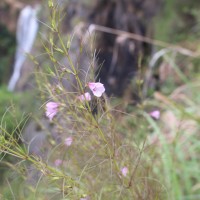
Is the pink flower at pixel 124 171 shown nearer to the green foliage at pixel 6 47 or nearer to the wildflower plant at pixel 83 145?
the wildflower plant at pixel 83 145

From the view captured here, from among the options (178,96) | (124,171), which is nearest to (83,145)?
(124,171)

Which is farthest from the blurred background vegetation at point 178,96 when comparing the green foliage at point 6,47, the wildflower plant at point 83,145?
the green foliage at point 6,47

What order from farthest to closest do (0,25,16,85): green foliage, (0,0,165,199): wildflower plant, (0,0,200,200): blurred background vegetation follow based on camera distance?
(0,25,16,85): green foliage → (0,0,200,200): blurred background vegetation → (0,0,165,199): wildflower plant

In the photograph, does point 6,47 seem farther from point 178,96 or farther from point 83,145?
Result: point 83,145

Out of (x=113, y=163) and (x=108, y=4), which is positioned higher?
(x=113, y=163)

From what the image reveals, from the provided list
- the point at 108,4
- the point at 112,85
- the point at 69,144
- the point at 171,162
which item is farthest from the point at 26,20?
the point at 69,144

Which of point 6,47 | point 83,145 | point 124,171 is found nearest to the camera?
point 124,171

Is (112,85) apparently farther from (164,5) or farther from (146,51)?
(164,5)

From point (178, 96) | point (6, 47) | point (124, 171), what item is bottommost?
point (6, 47)

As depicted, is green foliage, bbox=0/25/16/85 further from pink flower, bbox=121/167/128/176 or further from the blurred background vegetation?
pink flower, bbox=121/167/128/176

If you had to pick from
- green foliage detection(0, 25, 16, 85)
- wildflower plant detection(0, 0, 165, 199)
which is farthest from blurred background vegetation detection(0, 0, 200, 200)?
green foliage detection(0, 25, 16, 85)

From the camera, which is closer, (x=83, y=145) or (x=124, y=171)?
(x=124, y=171)
